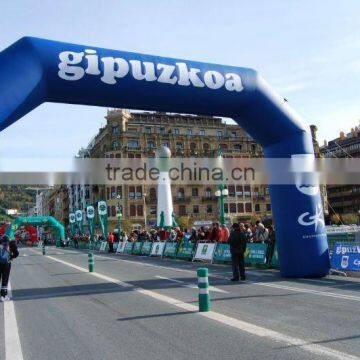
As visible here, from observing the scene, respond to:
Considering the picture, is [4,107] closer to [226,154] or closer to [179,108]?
[179,108]

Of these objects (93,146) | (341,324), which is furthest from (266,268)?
(93,146)

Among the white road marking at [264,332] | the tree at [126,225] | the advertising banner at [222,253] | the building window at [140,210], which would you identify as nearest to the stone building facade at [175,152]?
the building window at [140,210]

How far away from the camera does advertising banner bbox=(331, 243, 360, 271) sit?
1403 centimetres

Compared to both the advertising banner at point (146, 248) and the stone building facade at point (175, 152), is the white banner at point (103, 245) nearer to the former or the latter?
the advertising banner at point (146, 248)

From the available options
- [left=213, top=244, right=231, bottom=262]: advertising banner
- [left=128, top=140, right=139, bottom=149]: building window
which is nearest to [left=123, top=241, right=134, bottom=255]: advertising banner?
[left=213, top=244, right=231, bottom=262]: advertising banner

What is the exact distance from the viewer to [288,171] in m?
13.7

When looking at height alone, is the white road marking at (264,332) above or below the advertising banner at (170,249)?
below

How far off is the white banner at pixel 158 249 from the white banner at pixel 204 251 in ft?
17.4

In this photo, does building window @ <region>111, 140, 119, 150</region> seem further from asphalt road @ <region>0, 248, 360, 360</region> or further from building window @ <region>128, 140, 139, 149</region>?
asphalt road @ <region>0, 248, 360, 360</region>

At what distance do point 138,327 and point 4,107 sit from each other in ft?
15.8

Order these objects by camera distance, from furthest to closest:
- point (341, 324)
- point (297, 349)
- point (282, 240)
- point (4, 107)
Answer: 1. point (282, 240)
2. point (4, 107)
3. point (341, 324)
4. point (297, 349)

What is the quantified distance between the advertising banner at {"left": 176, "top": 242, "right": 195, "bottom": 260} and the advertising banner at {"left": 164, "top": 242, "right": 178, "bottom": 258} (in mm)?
647

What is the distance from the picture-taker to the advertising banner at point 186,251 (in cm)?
2459

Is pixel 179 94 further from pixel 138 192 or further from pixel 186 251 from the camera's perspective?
pixel 138 192
